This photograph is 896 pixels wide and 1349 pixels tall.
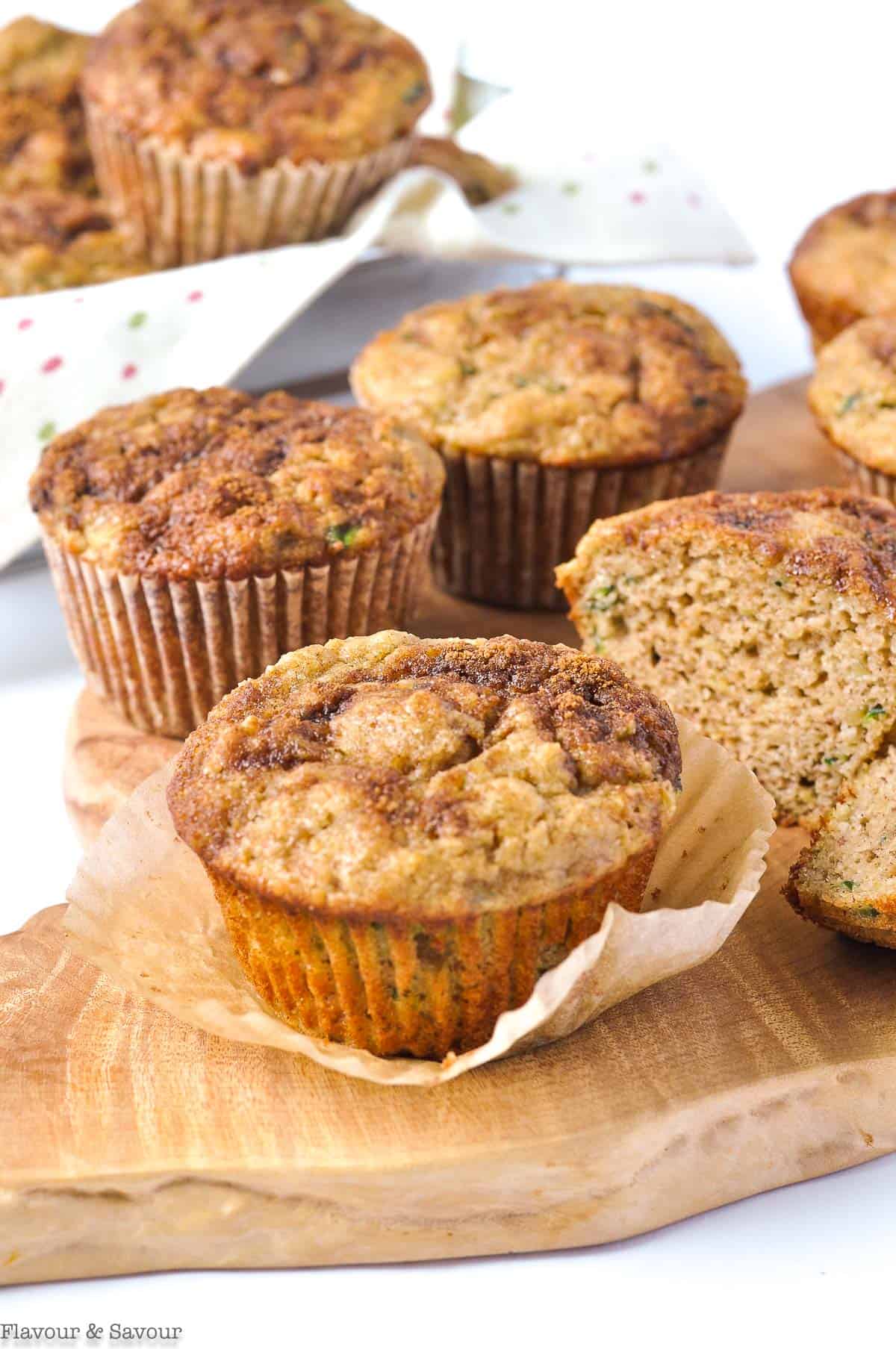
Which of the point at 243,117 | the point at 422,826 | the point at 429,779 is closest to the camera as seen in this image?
the point at 422,826

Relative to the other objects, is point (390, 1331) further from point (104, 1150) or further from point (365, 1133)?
point (104, 1150)

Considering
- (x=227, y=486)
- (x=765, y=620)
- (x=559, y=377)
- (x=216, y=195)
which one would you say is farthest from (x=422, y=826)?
(x=216, y=195)

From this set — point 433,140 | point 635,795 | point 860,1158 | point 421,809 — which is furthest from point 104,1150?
point 433,140

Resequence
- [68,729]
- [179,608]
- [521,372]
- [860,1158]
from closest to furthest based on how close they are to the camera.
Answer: [860,1158], [179,608], [68,729], [521,372]

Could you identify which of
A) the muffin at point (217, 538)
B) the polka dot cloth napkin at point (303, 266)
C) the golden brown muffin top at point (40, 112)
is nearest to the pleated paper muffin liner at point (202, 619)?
the muffin at point (217, 538)

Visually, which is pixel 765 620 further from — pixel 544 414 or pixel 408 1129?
pixel 408 1129

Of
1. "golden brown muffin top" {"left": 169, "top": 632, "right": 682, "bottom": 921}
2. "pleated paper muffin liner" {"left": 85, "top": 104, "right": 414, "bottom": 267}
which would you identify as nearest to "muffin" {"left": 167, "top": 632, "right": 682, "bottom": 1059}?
"golden brown muffin top" {"left": 169, "top": 632, "right": 682, "bottom": 921}

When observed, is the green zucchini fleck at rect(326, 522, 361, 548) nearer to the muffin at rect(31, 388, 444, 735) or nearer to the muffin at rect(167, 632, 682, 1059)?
the muffin at rect(31, 388, 444, 735)
